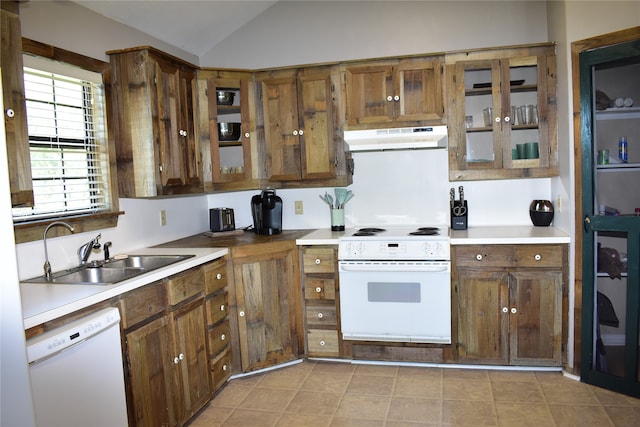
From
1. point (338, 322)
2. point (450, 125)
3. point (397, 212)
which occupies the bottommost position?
point (338, 322)

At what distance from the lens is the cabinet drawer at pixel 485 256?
10.1ft

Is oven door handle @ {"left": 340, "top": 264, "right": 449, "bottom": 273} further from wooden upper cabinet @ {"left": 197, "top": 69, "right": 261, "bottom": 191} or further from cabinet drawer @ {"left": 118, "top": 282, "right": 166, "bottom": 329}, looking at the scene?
cabinet drawer @ {"left": 118, "top": 282, "right": 166, "bottom": 329}

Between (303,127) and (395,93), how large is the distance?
2.35 feet

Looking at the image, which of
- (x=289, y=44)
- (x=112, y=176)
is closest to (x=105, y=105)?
(x=112, y=176)

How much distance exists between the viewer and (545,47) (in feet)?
10.5

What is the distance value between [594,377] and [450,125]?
73.1 inches

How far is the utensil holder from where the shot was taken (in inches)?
145

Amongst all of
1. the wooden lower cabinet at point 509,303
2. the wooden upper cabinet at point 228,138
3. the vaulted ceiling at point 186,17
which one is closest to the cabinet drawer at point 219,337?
the wooden upper cabinet at point 228,138

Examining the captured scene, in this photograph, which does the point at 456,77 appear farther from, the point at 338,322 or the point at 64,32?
the point at 64,32

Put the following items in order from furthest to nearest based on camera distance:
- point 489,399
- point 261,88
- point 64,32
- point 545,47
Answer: point 261,88
point 545,47
point 489,399
point 64,32

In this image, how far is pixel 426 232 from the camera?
3355 mm

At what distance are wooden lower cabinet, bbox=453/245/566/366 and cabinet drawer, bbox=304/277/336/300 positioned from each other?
0.84m

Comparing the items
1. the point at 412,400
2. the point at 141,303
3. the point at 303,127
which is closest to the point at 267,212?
the point at 303,127

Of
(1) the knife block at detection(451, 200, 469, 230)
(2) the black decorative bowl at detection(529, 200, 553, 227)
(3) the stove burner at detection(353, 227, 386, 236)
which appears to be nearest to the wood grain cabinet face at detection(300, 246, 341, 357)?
(3) the stove burner at detection(353, 227, 386, 236)
